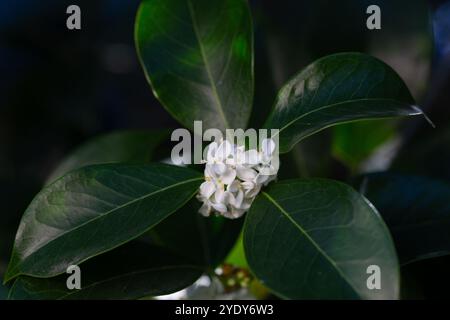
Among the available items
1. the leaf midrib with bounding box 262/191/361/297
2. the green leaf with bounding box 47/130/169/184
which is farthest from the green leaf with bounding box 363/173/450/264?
the green leaf with bounding box 47/130/169/184

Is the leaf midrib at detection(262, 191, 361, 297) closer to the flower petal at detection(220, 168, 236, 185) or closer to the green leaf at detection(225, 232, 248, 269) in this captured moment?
the flower petal at detection(220, 168, 236, 185)

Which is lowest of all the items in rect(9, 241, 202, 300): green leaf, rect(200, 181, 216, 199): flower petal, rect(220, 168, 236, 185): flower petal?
rect(9, 241, 202, 300): green leaf

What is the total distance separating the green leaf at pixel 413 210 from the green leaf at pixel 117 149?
399 millimetres

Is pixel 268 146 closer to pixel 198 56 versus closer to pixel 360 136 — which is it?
pixel 198 56

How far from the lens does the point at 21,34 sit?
1737 mm

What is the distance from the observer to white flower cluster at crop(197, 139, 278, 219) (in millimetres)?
608

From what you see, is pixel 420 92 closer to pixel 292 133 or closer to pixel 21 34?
pixel 292 133

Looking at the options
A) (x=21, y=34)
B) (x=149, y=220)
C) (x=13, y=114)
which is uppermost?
(x=21, y=34)

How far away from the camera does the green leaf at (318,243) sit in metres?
0.52

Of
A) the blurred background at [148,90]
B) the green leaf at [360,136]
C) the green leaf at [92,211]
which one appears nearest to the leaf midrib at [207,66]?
the green leaf at [92,211]

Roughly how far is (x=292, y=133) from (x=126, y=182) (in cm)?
19

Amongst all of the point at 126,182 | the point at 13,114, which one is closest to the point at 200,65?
→ the point at 126,182

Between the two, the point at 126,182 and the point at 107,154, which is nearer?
the point at 126,182

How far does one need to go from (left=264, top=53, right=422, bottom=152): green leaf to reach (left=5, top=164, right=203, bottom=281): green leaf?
0.41 ft
